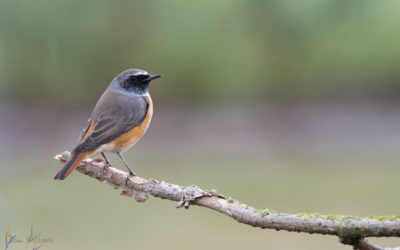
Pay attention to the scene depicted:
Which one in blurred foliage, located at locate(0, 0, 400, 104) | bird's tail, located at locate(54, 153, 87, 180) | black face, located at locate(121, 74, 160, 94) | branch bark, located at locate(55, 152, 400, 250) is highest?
blurred foliage, located at locate(0, 0, 400, 104)

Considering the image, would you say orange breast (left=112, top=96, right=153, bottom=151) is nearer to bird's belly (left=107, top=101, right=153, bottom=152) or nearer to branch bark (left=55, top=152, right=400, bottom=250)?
bird's belly (left=107, top=101, right=153, bottom=152)

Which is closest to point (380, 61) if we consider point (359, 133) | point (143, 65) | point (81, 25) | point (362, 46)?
point (362, 46)

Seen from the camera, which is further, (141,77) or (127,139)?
(141,77)

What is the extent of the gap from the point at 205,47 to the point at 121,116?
24.1 feet

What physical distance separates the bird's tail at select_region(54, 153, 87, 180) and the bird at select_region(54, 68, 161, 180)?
0.32 meters

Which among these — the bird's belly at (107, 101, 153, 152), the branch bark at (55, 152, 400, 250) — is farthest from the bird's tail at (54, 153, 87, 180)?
the bird's belly at (107, 101, 153, 152)

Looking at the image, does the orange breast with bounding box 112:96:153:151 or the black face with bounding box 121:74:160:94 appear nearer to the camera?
the orange breast with bounding box 112:96:153:151

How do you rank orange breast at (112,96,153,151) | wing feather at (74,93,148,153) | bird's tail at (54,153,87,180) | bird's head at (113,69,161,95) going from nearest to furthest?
bird's tail at (54,153,87,180) < wing feather at (74,93,148,153) < orange breast at (112,96,153,151) < bird's head at (113,69,161,95)

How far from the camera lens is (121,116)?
12.5 feet

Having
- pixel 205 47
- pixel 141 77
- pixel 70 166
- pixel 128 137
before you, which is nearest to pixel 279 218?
pixel 70 166

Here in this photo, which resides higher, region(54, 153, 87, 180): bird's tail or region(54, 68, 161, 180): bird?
region(54, 68, 161, 180): bird

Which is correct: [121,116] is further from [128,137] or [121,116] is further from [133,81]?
[133,81]

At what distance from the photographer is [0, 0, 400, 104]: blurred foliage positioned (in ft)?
35.3

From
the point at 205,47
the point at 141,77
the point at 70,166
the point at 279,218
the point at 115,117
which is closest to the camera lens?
the point at 279,218
